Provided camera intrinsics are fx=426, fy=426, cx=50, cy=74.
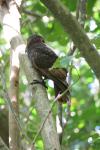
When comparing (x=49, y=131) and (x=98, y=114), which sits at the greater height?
(x=98, y=114)

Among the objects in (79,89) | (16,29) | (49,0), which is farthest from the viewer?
(79,89)

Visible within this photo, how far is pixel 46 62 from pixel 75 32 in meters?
1.33

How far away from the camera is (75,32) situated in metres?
1.45

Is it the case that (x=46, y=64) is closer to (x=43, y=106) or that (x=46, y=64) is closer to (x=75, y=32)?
(x=43, y=106)

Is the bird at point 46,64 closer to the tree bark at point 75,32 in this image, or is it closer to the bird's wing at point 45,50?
the bird's wing at point 45,50

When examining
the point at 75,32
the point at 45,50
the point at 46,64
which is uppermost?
the point at 45,50

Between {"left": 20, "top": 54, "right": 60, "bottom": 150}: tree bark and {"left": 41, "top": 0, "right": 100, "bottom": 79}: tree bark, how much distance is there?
68cm

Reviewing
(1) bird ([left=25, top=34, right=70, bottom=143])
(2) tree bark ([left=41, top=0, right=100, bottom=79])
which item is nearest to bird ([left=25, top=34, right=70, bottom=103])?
(1) bird ([left=25, top=34, right=70, bottom=143])

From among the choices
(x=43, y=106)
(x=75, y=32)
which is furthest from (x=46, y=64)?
(x=75, y=32)

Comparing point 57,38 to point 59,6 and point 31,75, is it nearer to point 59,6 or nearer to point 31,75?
point 31,75

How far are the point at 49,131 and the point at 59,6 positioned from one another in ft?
2.62

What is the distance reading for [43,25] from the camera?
5.04 meters

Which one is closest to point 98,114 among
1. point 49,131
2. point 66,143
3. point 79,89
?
point 66,143

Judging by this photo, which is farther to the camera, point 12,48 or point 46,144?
point 12,48
